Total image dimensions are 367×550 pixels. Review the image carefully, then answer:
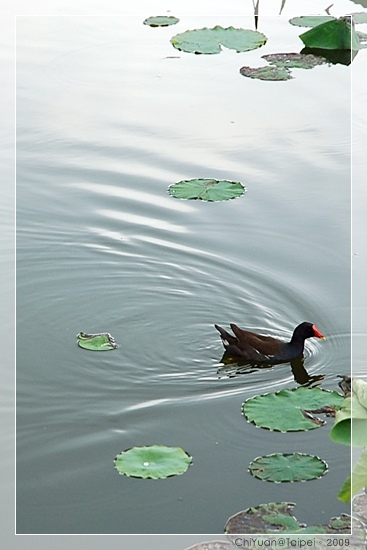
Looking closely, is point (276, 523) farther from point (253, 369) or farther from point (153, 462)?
point (253, 369)

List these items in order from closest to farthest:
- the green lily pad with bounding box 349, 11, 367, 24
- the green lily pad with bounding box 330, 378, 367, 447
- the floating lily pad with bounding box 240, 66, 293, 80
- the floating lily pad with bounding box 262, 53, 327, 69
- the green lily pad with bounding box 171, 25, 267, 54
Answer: the green lily pad with bounding box 330, 378, 367, 447, the floating lily pad with bounding box 240, 66, 293, 80, the floating lily pad with bounding box 262, 53, 327, 69, the green lily pad with bounding box 171, 25, 267, 54, the green lily pad with bounding box 349, 11, 367, 24

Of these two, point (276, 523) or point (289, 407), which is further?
point (289, 407)

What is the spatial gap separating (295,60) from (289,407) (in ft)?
18.6

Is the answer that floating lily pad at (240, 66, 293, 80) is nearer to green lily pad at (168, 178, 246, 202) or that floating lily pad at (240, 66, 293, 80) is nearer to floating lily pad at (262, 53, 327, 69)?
floating lily pad at (262, 53, 327, 69)

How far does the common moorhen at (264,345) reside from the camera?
229 inches

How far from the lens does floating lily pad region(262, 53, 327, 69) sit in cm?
1001

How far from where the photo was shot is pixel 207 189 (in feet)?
24.8

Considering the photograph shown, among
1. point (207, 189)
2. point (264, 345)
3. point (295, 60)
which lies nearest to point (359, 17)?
point (295, 60)

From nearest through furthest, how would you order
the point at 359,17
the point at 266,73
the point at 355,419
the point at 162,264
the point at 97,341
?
the point at 355,419 → the point at 97,341 → the point at 162,264 → the point at 266,73 → the point at 359,17

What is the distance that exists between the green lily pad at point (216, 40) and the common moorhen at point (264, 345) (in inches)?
200

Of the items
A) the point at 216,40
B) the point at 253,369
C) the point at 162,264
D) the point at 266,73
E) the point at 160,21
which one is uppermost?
the point at 160,21

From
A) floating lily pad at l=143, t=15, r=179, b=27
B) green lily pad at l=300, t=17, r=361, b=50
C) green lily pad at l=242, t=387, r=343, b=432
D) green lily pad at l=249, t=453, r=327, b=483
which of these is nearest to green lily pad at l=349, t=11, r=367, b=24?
green lily pad at l=300, t=17, r=361, b=50

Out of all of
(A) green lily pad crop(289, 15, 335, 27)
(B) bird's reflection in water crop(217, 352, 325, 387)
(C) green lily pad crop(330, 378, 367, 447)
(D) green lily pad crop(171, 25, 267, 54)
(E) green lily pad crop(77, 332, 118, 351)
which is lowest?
(B) bird's reflection in water crop(217, 352, 325, 387)

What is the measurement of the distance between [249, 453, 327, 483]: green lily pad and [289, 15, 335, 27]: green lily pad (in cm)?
703
